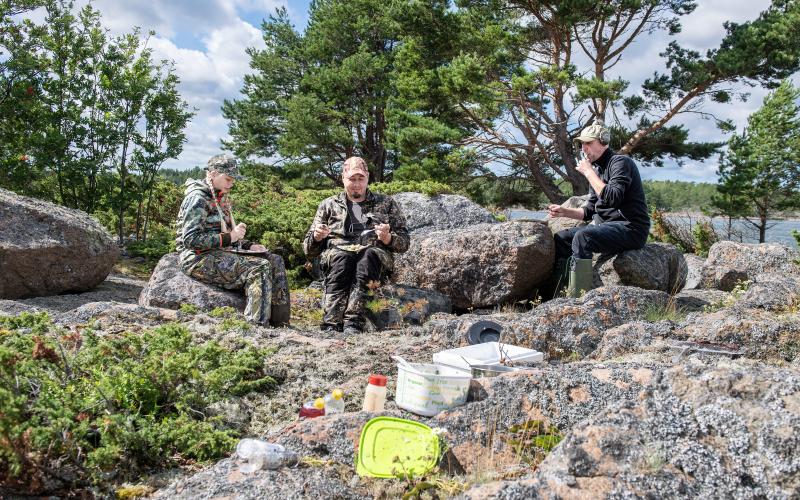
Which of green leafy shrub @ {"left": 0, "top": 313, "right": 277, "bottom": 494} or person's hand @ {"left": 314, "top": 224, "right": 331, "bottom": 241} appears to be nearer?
green leafy shrub @ {"left": 0, "top": 313, "right": 277, "bottom": 494}

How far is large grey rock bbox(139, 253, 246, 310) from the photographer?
19.5 ft

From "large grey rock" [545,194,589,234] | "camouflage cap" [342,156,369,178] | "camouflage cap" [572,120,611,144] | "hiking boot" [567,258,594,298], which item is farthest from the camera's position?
"large grey rock" [545,194,589,234]

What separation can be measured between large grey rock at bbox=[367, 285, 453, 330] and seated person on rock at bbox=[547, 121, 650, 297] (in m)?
1.49

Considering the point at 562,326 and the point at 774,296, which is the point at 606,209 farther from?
the point at 562,326

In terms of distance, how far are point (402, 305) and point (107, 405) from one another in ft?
12.9

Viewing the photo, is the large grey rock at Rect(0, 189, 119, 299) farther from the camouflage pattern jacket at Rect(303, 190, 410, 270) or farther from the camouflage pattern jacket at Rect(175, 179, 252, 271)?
the camouflage pattern jacket at Rect(303, 190, 410, 270)

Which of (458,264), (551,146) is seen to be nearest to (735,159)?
(551,146)

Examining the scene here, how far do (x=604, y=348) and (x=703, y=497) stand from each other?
96.9 inches

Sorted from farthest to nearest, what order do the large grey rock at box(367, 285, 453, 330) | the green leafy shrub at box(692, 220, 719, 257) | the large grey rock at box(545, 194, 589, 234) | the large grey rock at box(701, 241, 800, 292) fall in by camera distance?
the green leafy shrub at box(692, 220, 719, 257) < the large grey rock at box(701, 241, 800, 292) < the large grey rock at box(545, 194, 589, 234) < the large grey rock at box(367, 285, 453, 330)

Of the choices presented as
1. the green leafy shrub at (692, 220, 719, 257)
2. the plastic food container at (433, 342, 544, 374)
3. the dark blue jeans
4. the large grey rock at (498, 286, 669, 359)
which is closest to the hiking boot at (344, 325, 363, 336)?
the large grey rock at (498, 286, 669, 359)

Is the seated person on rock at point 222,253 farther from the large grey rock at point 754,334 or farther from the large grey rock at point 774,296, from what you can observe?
the large grey rock at point 774,296

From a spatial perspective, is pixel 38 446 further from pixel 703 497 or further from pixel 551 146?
pixel 551 146

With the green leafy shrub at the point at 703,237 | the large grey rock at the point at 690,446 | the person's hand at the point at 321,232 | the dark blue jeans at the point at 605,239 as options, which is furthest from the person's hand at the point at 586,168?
the green leafy shrub at the point at 703,237

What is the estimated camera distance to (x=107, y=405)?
2.85 m
